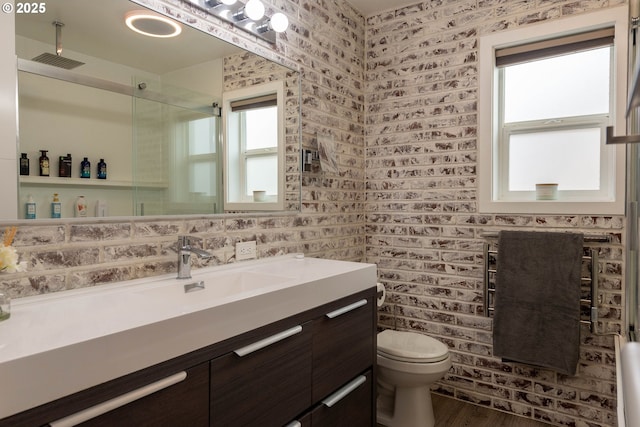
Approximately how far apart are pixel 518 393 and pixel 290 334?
1.82 meters

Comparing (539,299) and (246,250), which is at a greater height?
(246,250)

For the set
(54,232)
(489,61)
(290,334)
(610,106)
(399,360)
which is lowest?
(399,360)

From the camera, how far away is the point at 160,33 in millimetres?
1634

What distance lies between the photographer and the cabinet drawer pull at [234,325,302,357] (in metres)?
1.21

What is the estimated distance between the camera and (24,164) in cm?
124

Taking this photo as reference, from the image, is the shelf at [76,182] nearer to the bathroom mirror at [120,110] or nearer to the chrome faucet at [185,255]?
the bathroom mirror at [120,110]

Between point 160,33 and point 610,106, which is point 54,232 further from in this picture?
point 610,106

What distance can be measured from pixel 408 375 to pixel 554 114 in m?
1.82

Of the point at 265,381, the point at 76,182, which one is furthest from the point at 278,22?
the point at 265,381

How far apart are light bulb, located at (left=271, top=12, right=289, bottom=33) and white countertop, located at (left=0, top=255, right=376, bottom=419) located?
129 cm

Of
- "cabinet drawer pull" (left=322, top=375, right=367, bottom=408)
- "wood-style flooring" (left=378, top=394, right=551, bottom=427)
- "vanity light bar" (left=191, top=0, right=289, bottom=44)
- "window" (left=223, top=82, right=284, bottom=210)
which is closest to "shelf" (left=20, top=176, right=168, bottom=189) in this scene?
"window" (left=223, top=82, right=284, bottom=210)

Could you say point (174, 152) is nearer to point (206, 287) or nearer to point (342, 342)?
point (206, 287)

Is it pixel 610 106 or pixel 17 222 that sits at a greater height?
pixel 610 106

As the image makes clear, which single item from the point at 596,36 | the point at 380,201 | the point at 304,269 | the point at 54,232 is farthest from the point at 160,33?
the point at 596,36
